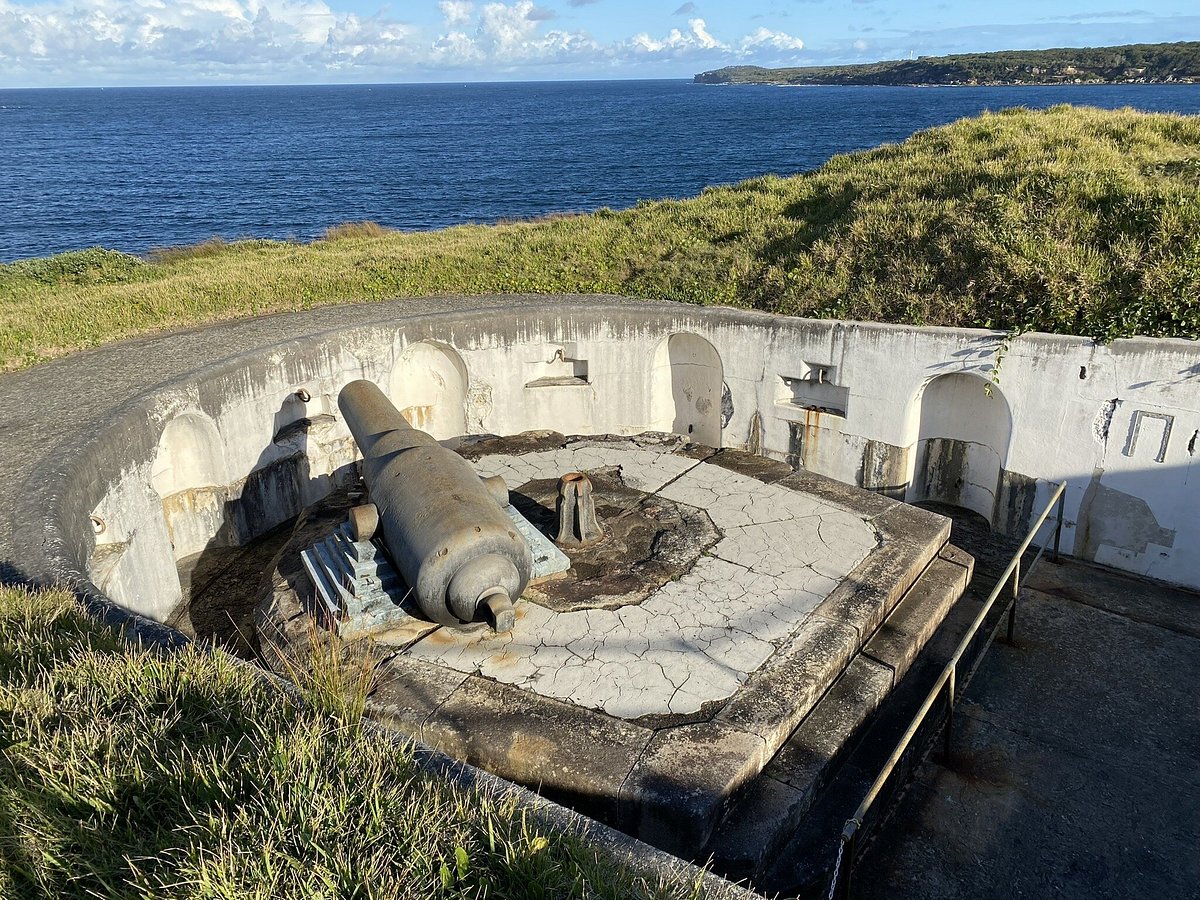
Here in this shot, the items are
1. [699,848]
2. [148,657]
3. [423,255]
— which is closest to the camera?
[148,657]

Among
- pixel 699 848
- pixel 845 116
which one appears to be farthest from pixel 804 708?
pixel 845 116

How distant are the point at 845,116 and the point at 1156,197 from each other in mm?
85027

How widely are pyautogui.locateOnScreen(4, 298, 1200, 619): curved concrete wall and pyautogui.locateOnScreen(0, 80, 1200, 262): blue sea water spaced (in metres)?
26.3

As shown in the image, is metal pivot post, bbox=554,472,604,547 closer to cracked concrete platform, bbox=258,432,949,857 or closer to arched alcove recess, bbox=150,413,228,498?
cracked concrete platform, bbox=258,432,949,857

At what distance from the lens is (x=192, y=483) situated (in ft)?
29.5

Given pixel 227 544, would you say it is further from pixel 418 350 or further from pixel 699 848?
pixel 699 848

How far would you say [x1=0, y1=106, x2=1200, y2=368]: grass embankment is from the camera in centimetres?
908

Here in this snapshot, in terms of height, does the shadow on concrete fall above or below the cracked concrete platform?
below

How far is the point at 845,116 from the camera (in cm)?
8594

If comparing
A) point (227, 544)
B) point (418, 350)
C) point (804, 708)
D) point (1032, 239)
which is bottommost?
point (227, 544)

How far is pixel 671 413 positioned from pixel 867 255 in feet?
11.0

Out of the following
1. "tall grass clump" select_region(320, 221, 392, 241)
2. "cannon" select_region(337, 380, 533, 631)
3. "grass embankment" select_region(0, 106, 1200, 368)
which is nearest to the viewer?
"cannon" select_region(337, 380, 533, 631)

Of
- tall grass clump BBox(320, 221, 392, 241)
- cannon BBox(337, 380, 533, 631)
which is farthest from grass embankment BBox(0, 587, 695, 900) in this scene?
tall grass clump BBox(320, 221, 392, 241)

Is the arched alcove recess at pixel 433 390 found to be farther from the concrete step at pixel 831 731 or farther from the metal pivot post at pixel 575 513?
the concrete step at pixel 831 731
